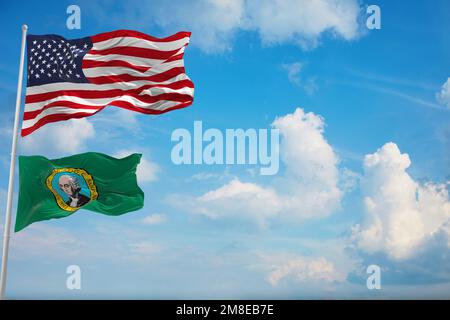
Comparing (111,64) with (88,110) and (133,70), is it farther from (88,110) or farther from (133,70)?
(88,110)

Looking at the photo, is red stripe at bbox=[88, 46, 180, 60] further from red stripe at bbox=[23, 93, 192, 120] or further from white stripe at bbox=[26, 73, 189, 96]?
red stripe at bbox=[23, 93, 192, 120]

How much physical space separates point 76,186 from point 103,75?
4095 mm

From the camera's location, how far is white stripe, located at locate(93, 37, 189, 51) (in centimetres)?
2214

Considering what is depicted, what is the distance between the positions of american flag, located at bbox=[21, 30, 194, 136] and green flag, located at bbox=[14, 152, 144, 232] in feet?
4.97

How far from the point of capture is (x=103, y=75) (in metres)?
21.9

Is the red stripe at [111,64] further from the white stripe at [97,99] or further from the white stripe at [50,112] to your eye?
the white stripe at [50,112]

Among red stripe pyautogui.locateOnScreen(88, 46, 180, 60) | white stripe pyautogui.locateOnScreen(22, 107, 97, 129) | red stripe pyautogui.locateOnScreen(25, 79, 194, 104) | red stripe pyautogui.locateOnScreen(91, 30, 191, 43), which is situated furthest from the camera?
red stripe pyautogui.locateOnScreen(88, 46, 180, 60)

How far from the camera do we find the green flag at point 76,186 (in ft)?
68.8

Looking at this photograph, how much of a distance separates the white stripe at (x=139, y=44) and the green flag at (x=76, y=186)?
403 centimetres

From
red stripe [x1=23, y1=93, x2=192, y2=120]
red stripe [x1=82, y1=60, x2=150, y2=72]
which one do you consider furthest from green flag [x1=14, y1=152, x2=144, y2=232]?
red stripe [x1=82, y1=60, x2=150, y2=72]

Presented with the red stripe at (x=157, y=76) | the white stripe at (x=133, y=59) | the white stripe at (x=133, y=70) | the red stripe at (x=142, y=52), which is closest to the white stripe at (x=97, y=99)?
the red stripe at (x=157, y=76)

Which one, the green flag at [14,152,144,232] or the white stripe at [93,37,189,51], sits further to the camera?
the white stripe at [93,37,189,51]

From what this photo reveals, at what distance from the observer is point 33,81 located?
70.1 ft

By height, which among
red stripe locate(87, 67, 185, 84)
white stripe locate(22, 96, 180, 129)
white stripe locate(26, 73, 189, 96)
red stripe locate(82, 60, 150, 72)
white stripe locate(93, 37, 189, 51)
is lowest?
white stripe locate(22, 96, 180, 129)
